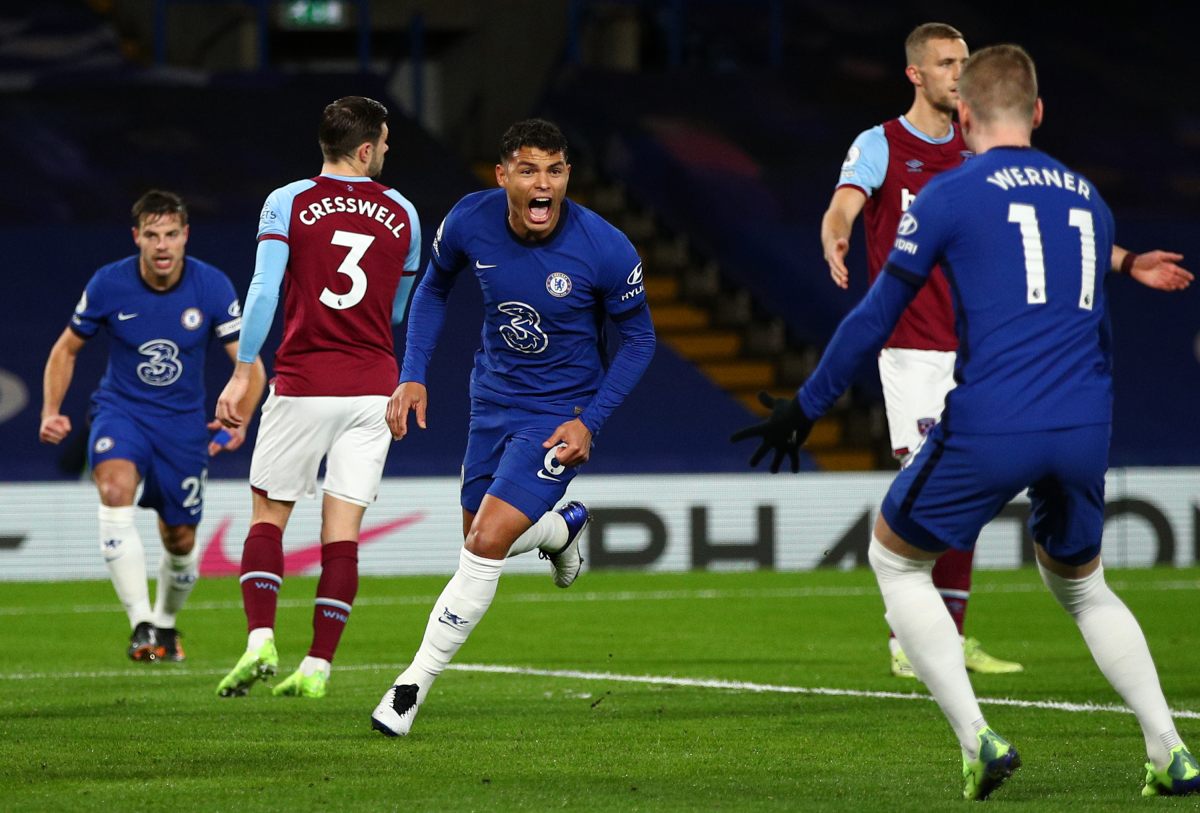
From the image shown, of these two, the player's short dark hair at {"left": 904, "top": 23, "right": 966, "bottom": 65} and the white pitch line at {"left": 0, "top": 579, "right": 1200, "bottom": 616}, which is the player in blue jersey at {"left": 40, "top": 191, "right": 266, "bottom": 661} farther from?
the white pitch line at {"left": 0, "top": 579, "right": 1200, "bottom": 616}

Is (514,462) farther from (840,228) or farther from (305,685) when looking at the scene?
(840,228)

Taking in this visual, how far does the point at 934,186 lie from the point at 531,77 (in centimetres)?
1998

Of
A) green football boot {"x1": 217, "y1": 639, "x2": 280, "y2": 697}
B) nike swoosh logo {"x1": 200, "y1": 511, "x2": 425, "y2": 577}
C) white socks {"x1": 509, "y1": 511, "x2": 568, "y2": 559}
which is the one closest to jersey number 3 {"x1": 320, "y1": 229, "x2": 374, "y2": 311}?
white socks {"x1": 509, "y1": 511, "x2": 568, "y2": 559}

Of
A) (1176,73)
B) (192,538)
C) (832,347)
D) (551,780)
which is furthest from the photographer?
(1176,73)

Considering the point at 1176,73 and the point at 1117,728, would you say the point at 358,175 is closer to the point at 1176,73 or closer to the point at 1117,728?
the point at 1117,728

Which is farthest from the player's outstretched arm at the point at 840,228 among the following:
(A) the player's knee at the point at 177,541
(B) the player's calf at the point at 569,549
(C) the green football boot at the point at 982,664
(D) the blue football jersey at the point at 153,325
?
(A) the player's knee at the point at 177,541

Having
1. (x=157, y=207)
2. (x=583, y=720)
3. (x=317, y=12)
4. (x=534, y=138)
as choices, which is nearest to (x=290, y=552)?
(x=157, y=207)

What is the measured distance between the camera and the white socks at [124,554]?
916 cm

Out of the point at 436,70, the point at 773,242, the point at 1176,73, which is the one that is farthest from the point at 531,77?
the point at 1176,73

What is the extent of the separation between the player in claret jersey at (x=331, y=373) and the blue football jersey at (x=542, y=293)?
716mm

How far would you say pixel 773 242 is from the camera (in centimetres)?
2111

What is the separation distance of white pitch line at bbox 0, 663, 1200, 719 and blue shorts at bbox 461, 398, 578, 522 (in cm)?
169

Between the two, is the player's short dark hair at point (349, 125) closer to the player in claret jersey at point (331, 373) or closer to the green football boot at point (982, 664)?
the player in claret jersey at point (331, 373)

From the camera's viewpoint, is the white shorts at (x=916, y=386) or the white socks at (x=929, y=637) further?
the white shorts at (x=916, y=386)
